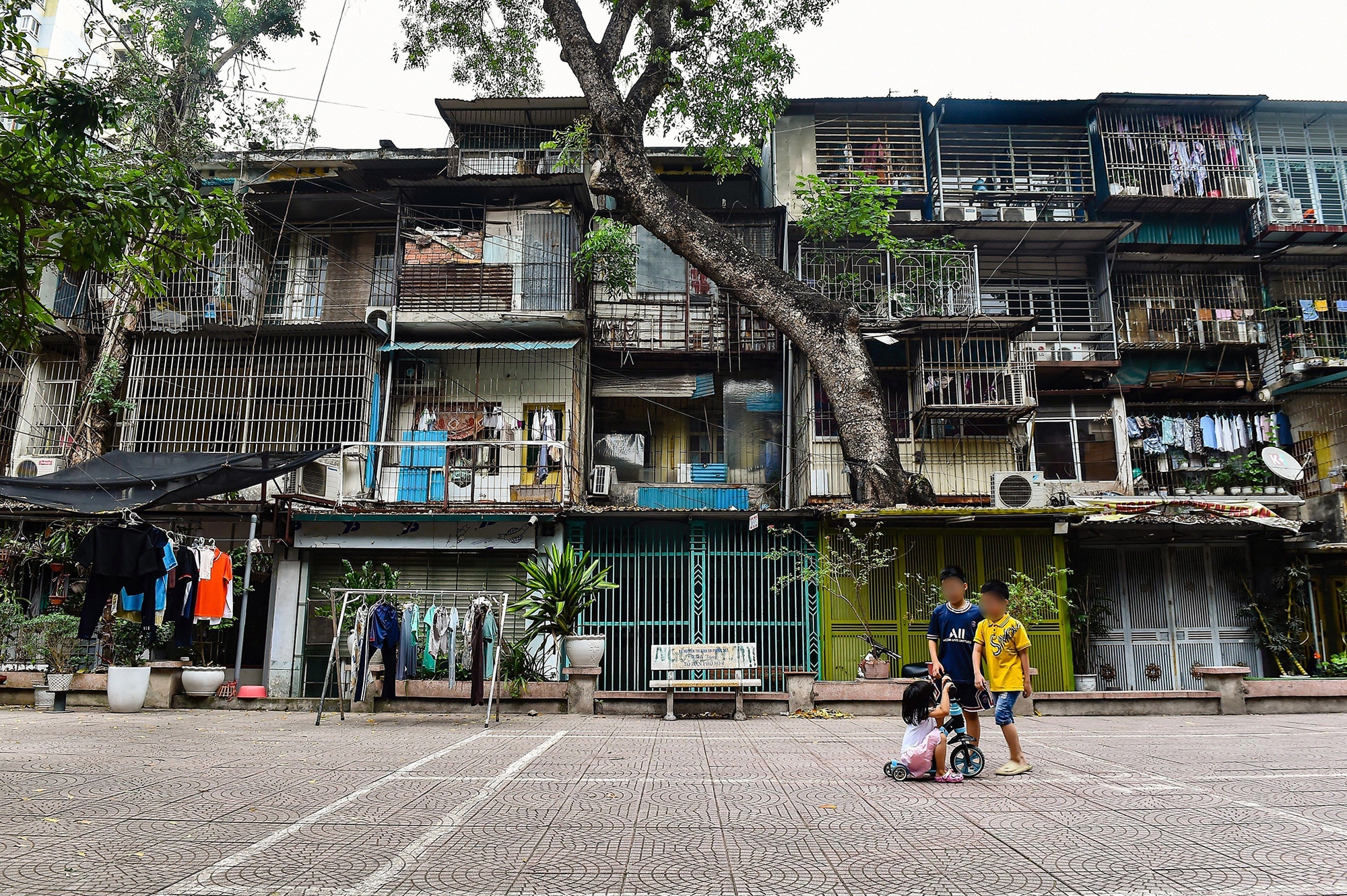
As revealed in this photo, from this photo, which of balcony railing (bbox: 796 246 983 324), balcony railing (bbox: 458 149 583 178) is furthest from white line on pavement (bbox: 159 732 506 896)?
balcony railing (bbox: 458 149 583 178)

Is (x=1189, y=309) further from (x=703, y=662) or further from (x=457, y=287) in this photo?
(x=457, y=287)

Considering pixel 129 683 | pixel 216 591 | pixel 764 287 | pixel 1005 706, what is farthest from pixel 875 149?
pixel 129 683

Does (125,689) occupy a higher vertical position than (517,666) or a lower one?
lower

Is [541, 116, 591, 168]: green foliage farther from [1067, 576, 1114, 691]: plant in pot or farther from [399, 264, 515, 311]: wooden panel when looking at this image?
[1067, 576, 1114, 691]: plant in pot

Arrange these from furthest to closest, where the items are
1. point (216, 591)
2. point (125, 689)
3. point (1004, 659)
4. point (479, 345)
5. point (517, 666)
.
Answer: point (479, 345) → point (517, 666) → point (216, 591) → point (125, 689) → point (1004, 659)

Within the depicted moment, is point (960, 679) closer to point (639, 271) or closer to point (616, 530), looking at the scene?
point (616, 530)

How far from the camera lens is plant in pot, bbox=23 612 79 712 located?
13102mm

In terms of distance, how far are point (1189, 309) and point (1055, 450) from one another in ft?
14.9

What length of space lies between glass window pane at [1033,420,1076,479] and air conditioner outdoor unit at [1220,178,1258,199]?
20.8 feet

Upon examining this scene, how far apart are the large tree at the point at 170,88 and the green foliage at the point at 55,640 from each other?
4300 millimetres

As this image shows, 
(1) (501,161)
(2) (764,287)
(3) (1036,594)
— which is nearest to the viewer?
(3) (1036,594)

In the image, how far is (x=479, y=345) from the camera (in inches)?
669

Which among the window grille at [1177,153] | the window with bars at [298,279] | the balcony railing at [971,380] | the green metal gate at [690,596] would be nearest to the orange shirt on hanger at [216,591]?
the green metal gate at [690,596]

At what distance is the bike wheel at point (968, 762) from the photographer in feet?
22.0
